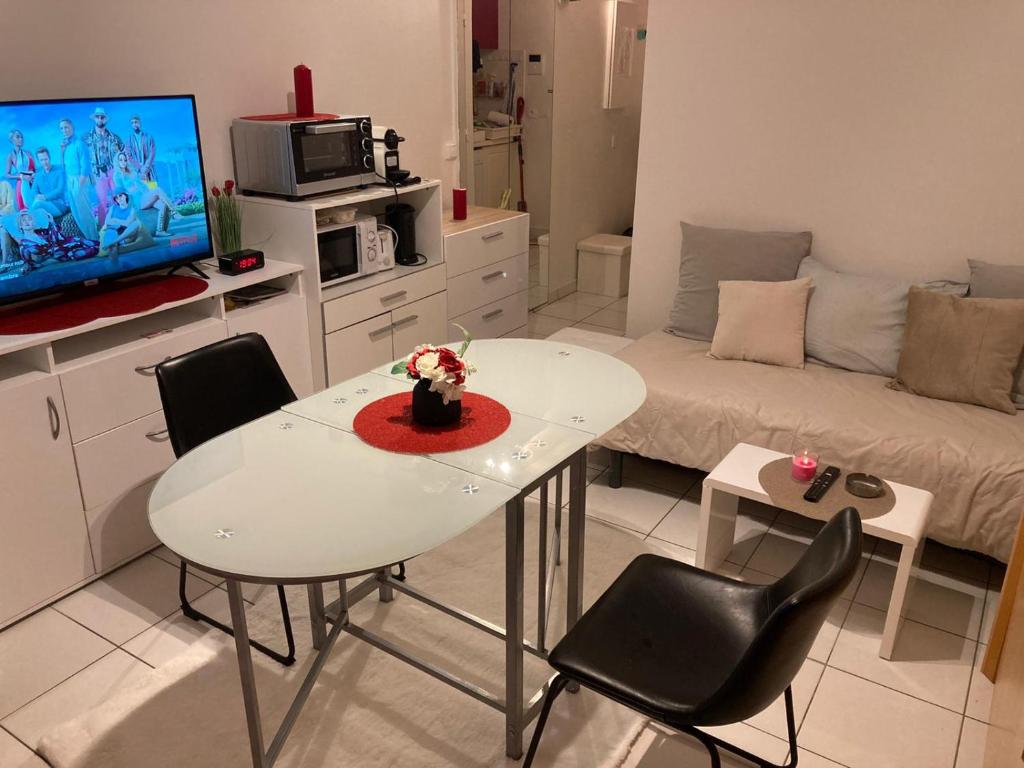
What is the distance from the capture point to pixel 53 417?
274cm

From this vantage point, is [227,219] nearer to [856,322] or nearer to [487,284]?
[487,284]

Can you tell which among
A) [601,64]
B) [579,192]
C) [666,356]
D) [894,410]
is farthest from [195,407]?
[601,64]

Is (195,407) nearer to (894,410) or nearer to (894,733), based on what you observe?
(894,733)

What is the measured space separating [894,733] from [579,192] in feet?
14.6

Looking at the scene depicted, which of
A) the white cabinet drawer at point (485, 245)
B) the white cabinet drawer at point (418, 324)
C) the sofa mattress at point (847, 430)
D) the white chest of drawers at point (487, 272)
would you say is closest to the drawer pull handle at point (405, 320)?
the white cabinet drawer at point (418, 324)

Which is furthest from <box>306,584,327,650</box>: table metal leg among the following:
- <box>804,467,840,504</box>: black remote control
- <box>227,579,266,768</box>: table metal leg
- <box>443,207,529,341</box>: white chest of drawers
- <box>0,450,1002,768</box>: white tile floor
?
<box>443,207,529,341</box>: white chest of drawers

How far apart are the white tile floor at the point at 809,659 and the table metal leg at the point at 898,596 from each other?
2.3 inches

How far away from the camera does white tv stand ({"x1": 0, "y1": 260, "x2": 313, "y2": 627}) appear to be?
2.69m

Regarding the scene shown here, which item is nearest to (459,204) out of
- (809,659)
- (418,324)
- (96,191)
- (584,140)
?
(418,324)

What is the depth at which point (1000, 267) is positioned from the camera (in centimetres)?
341

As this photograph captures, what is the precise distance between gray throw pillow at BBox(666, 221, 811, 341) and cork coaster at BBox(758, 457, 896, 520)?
46.4 inches

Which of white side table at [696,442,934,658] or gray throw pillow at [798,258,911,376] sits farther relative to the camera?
gray throw pillow at [798,258,911,376]

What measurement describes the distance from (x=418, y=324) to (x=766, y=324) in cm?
164

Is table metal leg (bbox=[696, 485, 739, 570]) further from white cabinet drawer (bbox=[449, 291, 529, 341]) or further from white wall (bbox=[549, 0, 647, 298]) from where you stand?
white wall (bbox=[549, 0, 647, 298])
